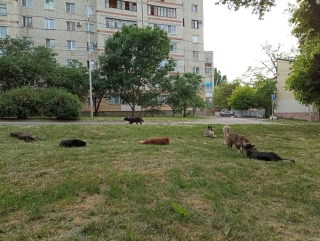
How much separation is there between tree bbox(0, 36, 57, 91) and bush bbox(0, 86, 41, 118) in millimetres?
6166

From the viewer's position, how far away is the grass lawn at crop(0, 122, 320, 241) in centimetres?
292

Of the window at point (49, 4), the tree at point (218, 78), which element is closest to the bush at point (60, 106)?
the window at point (49, 4)

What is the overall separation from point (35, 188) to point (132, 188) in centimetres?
145

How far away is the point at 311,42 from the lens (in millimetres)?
16344

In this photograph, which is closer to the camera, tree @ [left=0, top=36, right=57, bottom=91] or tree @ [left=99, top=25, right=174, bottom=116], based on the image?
Answer: tree @ [left=0, top=36, right=57, bottom=91]

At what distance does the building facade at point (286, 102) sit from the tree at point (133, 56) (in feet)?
55.9

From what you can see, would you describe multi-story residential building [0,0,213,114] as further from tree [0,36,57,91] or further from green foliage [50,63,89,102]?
tree [0,36,57,91]

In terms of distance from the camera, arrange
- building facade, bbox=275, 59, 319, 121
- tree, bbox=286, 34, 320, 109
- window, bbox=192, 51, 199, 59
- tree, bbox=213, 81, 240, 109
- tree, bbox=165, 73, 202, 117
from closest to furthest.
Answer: tree, bbox=286, 34, 320, 109 < tree, bbox=165, 73, 202, 117 < building facade, bbox=275, 59, 319, 121 < window, bbox=192, 51, 199, 59 < tree, bbox=213, 81, 240, 109

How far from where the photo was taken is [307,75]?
15.6 meters

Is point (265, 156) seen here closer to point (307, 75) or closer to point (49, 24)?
point (307, 75)

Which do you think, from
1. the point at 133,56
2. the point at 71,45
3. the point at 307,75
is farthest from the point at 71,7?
the point at 307,75

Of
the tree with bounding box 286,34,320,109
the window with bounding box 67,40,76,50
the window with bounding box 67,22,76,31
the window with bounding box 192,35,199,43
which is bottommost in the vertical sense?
the tree with bounding box 286,34,320,109

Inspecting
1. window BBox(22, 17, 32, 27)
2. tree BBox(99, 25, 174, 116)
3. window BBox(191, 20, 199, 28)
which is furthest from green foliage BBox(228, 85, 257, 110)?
window BBox(22, 17, 32, 27)

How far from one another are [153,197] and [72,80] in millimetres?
27064
